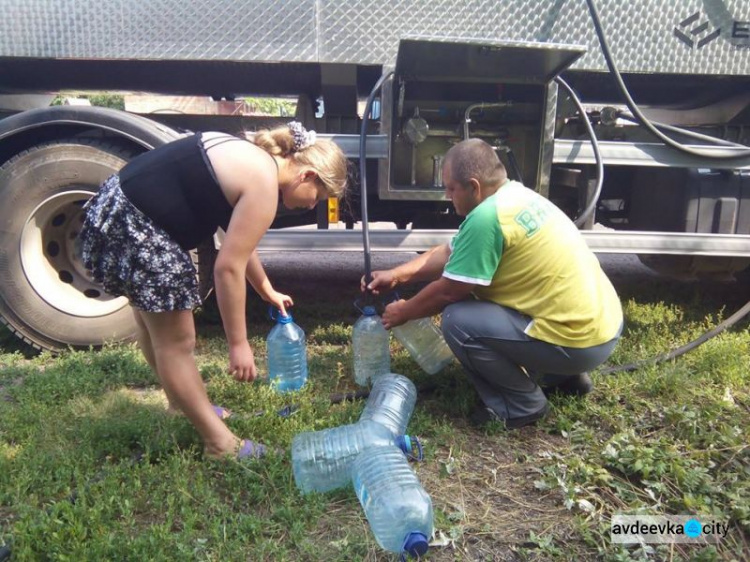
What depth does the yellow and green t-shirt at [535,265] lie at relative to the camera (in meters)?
2.45

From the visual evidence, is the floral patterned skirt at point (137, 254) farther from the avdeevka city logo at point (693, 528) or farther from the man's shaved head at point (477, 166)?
the avdeevka city logo at point (693, 528)

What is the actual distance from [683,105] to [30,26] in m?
4.59

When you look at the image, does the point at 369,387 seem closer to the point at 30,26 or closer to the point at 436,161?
the point at 436,161

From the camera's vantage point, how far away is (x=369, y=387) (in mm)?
3086

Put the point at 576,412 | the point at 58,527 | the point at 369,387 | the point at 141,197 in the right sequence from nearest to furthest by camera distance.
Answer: the point at 58,527 → the point at 141,197 → the point at 576,412 → the point at 369,387

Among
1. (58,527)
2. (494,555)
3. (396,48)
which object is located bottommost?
(494,555)

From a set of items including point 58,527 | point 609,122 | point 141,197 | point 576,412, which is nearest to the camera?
point 58,527

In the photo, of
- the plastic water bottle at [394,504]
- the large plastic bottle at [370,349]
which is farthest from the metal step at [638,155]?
the plastic water bottle at [394,504]

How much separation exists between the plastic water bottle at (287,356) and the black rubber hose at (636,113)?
244cm

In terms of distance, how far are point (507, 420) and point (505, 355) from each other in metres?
0.32

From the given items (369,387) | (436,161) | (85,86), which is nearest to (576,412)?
(369,387)

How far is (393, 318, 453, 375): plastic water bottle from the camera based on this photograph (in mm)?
3428

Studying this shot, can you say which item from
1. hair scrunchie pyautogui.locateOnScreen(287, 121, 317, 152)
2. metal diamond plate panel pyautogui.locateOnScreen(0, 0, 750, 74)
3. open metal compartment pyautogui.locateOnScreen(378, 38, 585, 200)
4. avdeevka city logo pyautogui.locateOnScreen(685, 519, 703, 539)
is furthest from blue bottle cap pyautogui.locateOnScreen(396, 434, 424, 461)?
metal diamond plate panel pyautogui.locateOnScreen(0, 0, 750, 74)

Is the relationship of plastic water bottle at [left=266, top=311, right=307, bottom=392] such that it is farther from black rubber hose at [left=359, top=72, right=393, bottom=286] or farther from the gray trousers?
the gray trousers
